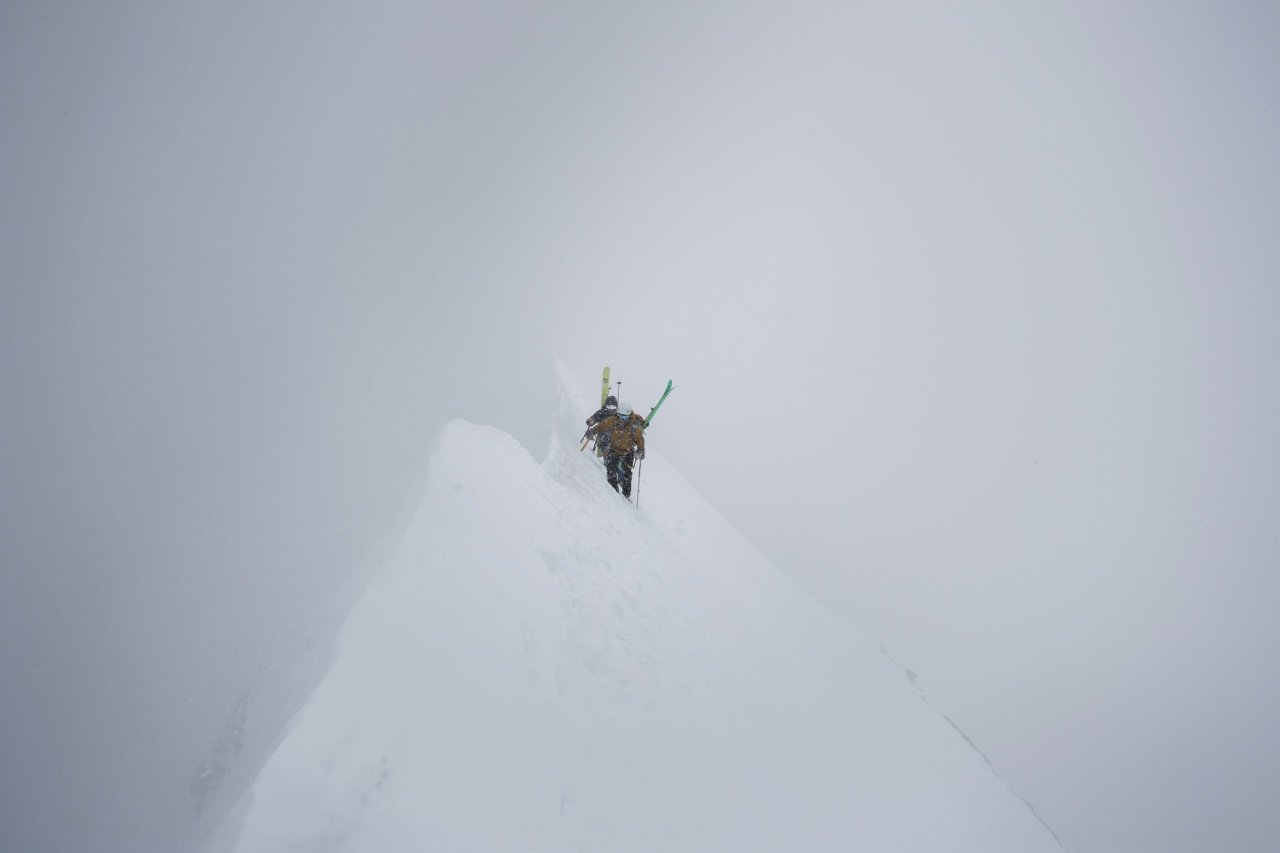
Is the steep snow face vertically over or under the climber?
under

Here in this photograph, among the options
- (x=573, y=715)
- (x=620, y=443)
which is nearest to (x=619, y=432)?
(x=620, y=443)

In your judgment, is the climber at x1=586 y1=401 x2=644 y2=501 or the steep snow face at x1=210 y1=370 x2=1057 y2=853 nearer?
the steep snow face at x1=210 y1=370 x2=1057 y2=853

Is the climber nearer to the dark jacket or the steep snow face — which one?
the dark jacket

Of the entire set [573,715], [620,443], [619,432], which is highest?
[619,432]

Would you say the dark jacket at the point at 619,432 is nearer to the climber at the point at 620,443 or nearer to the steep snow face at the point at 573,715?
the climber at the point at 620,443

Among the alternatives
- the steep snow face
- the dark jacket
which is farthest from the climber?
the steep snow face

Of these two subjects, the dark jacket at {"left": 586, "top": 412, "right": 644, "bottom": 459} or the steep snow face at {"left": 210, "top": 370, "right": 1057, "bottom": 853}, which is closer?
the steep snow face at {"left": 210, "top": 370, "right": 1057, "bottom": 853}

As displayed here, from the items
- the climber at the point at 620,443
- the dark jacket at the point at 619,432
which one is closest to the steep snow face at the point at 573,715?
the climber at the point at 620,443

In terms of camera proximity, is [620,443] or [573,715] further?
[620,443]

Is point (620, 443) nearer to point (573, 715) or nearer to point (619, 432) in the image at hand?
point (619, 432)
